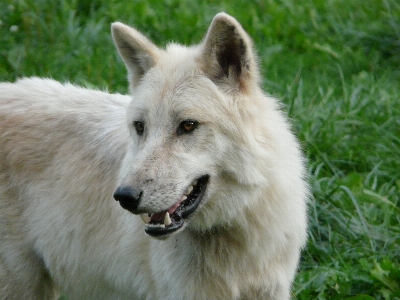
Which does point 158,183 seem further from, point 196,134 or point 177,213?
point 196,134

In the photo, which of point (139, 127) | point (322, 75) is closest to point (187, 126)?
point (139, 127)

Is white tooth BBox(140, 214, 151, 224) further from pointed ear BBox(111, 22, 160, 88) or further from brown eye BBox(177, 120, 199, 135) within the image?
pointed ear BBox(111, 22, 160, 88)

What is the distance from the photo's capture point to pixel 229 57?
4430 mm

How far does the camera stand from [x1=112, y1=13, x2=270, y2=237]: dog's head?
416 cm

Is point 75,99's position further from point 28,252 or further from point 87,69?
point 87,69

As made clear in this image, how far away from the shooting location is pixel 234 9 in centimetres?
1005

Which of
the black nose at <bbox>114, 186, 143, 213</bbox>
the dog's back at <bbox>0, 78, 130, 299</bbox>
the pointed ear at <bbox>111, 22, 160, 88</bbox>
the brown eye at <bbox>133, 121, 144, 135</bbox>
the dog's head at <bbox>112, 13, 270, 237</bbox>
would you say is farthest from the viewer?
the dog's back at <bbox>0, 78, 130, 299</bbox>

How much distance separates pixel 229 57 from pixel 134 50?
0.65m

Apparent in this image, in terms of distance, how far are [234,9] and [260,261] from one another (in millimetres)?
6011

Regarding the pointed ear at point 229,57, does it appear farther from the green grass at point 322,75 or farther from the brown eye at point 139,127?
the green grass at point 322,75

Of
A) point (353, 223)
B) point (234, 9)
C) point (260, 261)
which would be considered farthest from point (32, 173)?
point (234, 9)

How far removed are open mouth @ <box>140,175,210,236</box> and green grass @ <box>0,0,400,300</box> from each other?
1.67 m

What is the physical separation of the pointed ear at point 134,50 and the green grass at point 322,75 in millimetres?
2109

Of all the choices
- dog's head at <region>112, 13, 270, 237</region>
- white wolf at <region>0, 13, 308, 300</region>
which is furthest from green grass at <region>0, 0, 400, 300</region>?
dog's head at <region>112, 13, 270, 237</region>
